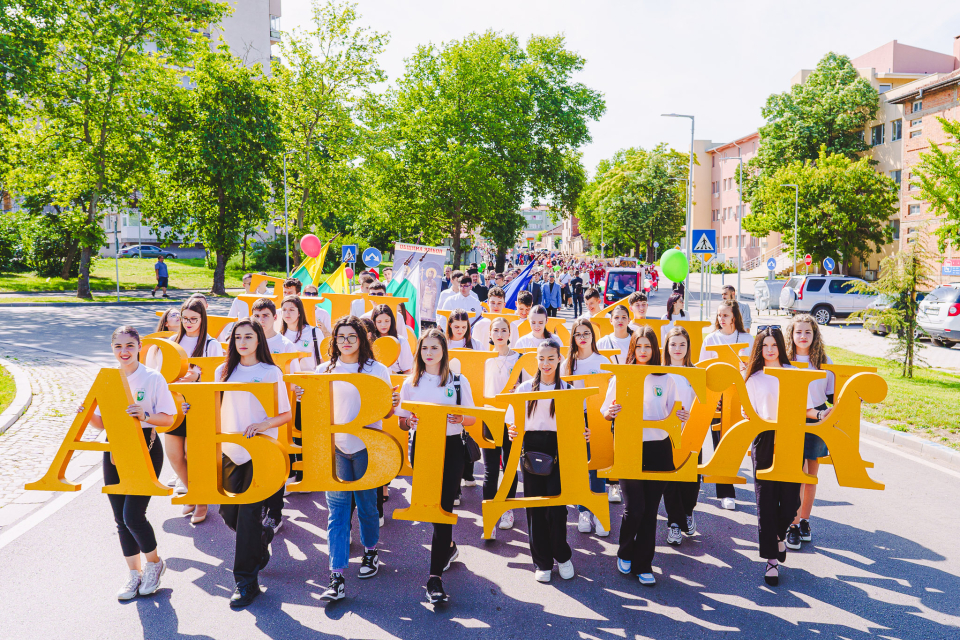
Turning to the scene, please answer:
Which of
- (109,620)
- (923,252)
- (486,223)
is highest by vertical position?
(486,223)

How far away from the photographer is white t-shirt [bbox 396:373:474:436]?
191 inches

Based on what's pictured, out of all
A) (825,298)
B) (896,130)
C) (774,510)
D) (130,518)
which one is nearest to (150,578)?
(130,518)

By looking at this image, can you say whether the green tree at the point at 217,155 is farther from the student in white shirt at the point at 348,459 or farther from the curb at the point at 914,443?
the student in white shirt at the point at 348,459

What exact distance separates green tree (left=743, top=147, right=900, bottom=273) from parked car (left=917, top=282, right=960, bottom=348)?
2464 cm

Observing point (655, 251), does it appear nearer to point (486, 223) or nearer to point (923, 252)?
point (486, 223)

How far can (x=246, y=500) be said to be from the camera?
4.40m

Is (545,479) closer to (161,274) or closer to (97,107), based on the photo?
(97,107)

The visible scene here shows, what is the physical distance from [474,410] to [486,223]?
37.4 metres

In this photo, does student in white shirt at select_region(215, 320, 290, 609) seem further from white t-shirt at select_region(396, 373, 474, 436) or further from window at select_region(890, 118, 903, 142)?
window at select_region(890, 118, 903, 142)

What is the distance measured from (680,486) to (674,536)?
402mm

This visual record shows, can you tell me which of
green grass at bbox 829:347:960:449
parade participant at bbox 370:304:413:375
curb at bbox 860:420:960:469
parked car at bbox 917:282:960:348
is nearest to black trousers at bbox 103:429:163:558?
parade participant at bbox 370:304:413:375

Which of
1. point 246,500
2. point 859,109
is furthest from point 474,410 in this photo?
point 859,109

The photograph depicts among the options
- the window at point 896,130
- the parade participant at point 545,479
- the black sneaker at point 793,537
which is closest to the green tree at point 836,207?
the window at point 896,130

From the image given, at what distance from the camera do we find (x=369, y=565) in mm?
4926
